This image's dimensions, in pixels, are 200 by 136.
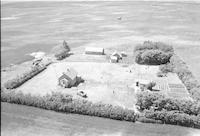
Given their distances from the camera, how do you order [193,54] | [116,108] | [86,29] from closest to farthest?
[116,108] → [193,54] → [86,29]

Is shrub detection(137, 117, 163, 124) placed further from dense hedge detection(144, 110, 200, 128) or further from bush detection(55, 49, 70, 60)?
bush detection(55, 49, 70, 60)

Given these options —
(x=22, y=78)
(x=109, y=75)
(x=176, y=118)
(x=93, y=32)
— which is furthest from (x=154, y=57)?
(x=93, y=32)

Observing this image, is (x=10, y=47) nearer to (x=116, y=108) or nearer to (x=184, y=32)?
(x=116, y=108)

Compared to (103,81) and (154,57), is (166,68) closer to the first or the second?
(154,57)

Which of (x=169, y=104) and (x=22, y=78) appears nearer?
(x=169, y=104)

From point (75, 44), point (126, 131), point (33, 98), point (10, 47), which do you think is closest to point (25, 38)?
point (10, 47)

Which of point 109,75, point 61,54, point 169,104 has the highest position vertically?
point 61,54

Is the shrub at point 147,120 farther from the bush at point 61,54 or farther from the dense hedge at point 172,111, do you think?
the bush at point 61,54
